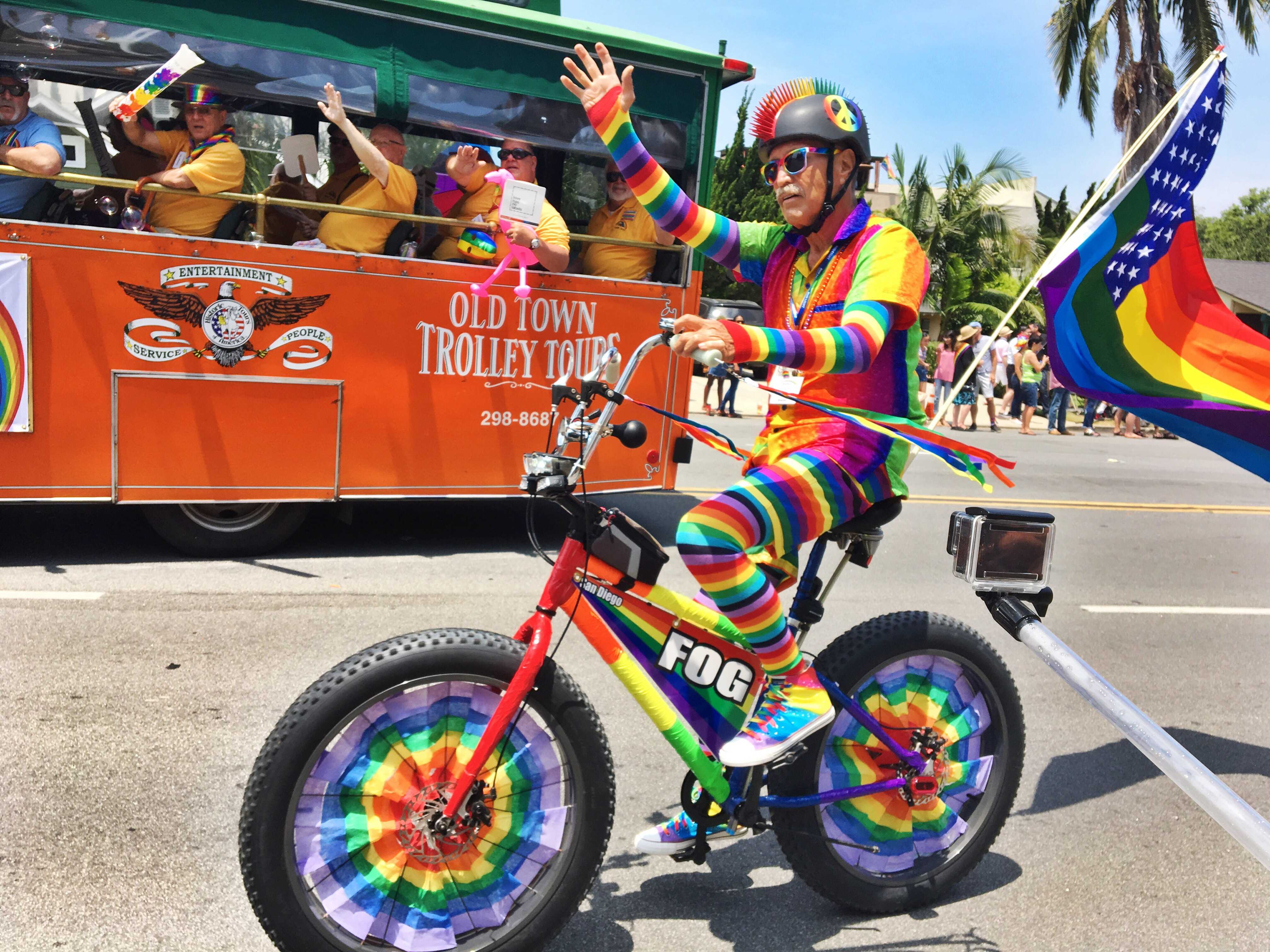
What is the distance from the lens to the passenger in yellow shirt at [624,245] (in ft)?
24.3

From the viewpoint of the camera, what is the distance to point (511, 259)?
20.8ft

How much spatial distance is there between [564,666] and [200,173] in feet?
12.0

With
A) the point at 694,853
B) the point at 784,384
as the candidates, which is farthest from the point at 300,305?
the point at 694,853

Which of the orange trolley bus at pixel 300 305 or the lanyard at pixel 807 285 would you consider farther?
the orange trolley bus at pixel 300 305

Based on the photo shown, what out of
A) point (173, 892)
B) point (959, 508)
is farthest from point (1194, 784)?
point (959, 508)

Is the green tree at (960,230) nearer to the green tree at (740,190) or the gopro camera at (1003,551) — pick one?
the green tree at (740,190)

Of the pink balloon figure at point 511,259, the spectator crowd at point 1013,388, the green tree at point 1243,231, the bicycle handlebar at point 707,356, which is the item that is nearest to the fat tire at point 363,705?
the bicycle handlebar at point 707,356

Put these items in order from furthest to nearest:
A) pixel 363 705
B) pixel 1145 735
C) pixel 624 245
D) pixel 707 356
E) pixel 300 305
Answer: pixel 624 245
pixel 300 305
pixel 363 705
pixel 707 356
pixel 1145 735

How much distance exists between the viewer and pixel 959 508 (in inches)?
392

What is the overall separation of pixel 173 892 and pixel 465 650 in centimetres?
131

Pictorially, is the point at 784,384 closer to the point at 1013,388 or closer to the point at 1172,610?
the point at 1172,610

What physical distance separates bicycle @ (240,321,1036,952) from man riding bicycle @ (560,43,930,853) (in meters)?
0.10

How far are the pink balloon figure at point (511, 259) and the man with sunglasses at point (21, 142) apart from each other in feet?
8.01

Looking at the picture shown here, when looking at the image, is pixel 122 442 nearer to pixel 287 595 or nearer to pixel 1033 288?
pixel 287 595
